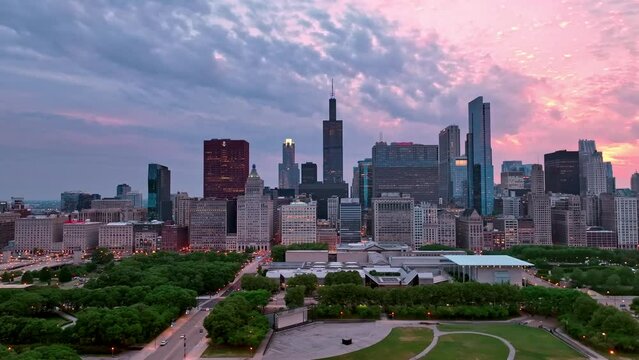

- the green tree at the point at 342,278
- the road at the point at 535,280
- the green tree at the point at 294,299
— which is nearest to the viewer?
the green tree at the point at 294,299

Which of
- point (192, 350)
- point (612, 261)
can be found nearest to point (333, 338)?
point (192, 350)

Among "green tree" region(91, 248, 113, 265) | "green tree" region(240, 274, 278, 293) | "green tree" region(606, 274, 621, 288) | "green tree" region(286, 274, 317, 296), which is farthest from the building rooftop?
"green tree" region(91, 248, 113, 265)

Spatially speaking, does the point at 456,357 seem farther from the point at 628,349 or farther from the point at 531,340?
the point at 628,349

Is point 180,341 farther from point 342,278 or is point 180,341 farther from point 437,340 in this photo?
point 342,278

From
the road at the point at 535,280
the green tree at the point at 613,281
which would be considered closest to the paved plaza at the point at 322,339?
the road at the point at 535,280

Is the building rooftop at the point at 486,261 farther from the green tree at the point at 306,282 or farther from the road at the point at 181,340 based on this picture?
the road at the point at 181,340
